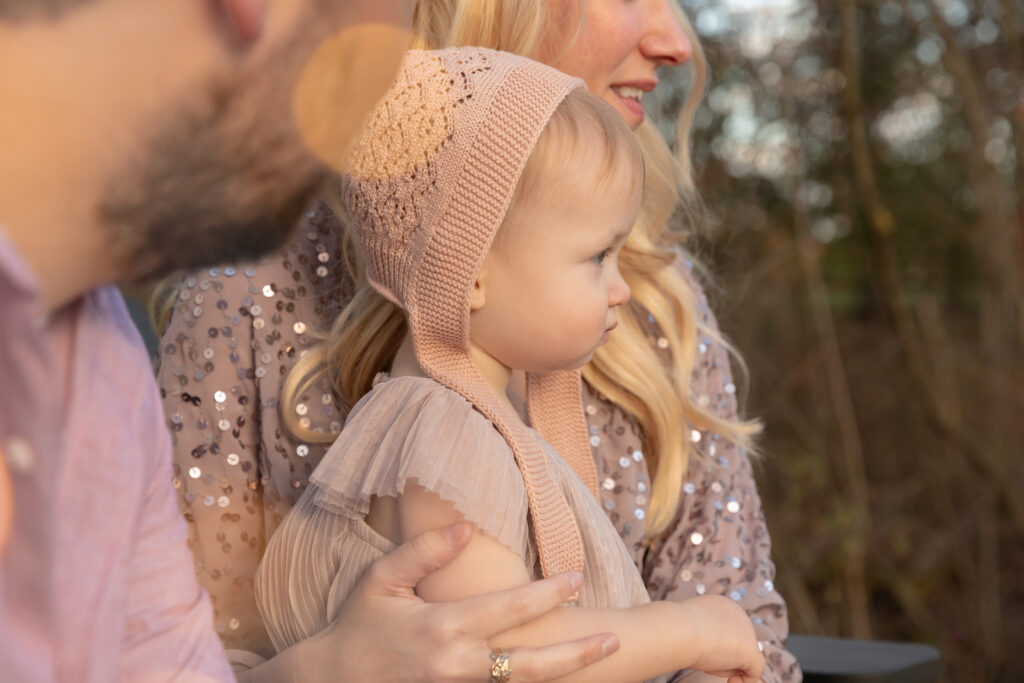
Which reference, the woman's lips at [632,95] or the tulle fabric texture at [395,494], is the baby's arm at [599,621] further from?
the woman's lips at [632,95]

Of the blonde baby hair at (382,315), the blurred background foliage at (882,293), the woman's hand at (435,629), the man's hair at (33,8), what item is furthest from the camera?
the blurred background foliage at (882,293)

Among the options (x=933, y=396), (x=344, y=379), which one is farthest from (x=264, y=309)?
(x=933, y=396)

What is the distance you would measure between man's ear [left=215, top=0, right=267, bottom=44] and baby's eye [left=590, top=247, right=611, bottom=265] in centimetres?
78

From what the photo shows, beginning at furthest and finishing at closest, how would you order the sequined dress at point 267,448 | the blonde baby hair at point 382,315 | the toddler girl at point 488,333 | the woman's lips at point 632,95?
the woman's lips at point 632,95 → the sequined dress at point 267,448 → the blonde baby hair at point 382,315 → the toddler girl at point 488,333

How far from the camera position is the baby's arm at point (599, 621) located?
4.43ft

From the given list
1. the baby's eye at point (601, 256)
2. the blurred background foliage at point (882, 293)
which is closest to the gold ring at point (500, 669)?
the baby's eye at point (601, 256)

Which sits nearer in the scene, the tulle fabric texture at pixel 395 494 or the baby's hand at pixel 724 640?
the tulle fabric texture at pixel 395 494

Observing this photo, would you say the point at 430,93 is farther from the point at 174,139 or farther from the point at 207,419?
the point at 174,139

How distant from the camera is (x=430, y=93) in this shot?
148cm

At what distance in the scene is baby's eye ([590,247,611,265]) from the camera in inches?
60.3

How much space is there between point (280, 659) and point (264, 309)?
1.83 feet

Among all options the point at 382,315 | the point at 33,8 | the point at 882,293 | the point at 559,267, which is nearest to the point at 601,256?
the point at 559,267

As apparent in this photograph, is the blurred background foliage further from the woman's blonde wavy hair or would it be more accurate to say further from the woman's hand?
the woman's hand

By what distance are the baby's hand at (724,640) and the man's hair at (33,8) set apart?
1.04m
